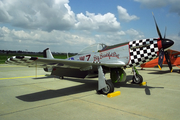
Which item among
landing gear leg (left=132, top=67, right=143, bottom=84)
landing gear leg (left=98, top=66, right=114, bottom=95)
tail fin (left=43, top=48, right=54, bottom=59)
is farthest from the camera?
tail fin (left=43, top=48, right=54, bottom=59)

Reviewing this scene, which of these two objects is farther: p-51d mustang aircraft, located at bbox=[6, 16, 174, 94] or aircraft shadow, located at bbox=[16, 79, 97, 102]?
p-51d mustang aircraft, located at bbox=[6, 16, 174, 94]

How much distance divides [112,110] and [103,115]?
45 cm

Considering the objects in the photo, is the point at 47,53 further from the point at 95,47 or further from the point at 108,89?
the point at 108,89

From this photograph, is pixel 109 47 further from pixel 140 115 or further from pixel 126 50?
pixel 140 115

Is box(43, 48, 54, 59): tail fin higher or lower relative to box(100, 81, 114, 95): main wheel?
higher

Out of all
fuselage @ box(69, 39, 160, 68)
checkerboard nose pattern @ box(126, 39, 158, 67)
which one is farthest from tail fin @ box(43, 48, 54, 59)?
checkerboard nose pattern @ box(126, 39, 158, 67)

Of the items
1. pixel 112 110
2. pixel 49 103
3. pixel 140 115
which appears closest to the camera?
pixel 140 115

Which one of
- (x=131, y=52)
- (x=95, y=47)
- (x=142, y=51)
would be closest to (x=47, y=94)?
(x=95, y=47)

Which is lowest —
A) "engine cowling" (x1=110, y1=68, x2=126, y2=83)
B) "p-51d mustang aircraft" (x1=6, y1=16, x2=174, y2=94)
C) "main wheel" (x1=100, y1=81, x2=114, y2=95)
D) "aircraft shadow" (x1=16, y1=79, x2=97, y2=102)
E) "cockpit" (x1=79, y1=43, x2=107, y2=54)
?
"aircraft shadow" (x1=16, y1=79, x2=97, y2=102)

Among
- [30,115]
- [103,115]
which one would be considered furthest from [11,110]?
[103,115]

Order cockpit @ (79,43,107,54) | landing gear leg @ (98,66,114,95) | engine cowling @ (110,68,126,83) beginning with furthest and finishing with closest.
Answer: cockpit @ (79,43,107,54) < engine cowling @ (110,68,126,83) < landing gear leg @ (98,66,114,95)

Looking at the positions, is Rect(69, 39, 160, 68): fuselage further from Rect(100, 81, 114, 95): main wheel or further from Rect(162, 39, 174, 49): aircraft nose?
Rect(100, 81, 114, 95): main wheel

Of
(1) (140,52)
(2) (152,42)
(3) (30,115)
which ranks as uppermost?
(2) (152,42)

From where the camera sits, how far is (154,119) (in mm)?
3229
